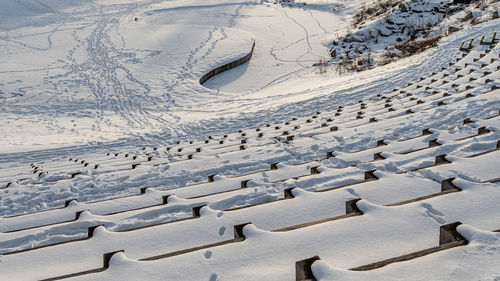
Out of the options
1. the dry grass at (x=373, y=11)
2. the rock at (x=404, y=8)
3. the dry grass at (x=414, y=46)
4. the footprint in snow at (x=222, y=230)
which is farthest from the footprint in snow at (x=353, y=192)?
the dry grass at (x=373, y=11)

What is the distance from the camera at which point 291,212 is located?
2363 mm

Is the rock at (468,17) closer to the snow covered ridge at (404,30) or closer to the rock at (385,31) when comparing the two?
the snow covered ridge at (404,30)

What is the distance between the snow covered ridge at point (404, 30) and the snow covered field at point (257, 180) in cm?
357

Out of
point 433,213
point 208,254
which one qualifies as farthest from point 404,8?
point 208,254

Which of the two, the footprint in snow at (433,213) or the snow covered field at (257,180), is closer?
the snow covered field at (257,180)

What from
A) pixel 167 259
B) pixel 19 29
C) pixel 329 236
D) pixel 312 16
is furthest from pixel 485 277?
pixel 312 16

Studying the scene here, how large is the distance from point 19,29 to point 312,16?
21646mm

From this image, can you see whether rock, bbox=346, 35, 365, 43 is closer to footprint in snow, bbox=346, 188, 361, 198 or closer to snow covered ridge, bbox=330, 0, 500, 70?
Answer: snow covered ridge, bbox=330, 0, 500, 70

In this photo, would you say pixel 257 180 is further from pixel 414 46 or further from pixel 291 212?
pixel 414 46

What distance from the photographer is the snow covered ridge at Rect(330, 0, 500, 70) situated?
1661 centimetres

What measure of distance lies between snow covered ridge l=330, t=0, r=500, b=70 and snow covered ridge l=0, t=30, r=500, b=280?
1264 centimetres

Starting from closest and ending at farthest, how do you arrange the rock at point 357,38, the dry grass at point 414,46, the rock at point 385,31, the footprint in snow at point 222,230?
1. the footprint in snow at point 222,230
2. the dry grass at point 414,46
3. the rock at point 385,31
4. the rock at point 357,38

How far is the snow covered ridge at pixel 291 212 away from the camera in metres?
1.67

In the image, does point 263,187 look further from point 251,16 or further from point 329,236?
point 251,16
